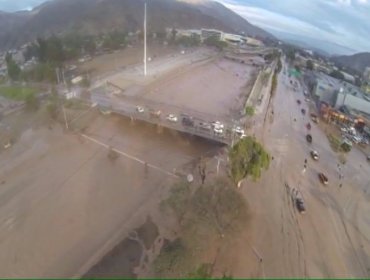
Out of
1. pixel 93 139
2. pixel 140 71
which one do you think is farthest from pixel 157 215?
pixel 140 71

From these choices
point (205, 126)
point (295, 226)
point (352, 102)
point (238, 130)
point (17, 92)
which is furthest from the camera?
point (352, 102)

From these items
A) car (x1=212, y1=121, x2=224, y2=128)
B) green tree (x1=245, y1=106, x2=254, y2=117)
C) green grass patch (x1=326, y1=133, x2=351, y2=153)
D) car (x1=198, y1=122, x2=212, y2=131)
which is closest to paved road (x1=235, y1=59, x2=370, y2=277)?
green grass patch (x1=326, y1=133, x2=351, y2=153)

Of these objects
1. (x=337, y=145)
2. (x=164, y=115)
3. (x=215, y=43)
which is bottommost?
(x=215, y=43)

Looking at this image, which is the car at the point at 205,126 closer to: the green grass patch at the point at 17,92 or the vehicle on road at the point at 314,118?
the vehicle on road at the point at 314,118

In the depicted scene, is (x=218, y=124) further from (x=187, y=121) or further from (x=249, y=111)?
(x=249, y=111)

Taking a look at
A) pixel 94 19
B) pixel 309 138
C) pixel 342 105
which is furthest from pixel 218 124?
pixel 94 19

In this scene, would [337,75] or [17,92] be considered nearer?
[17,92]
